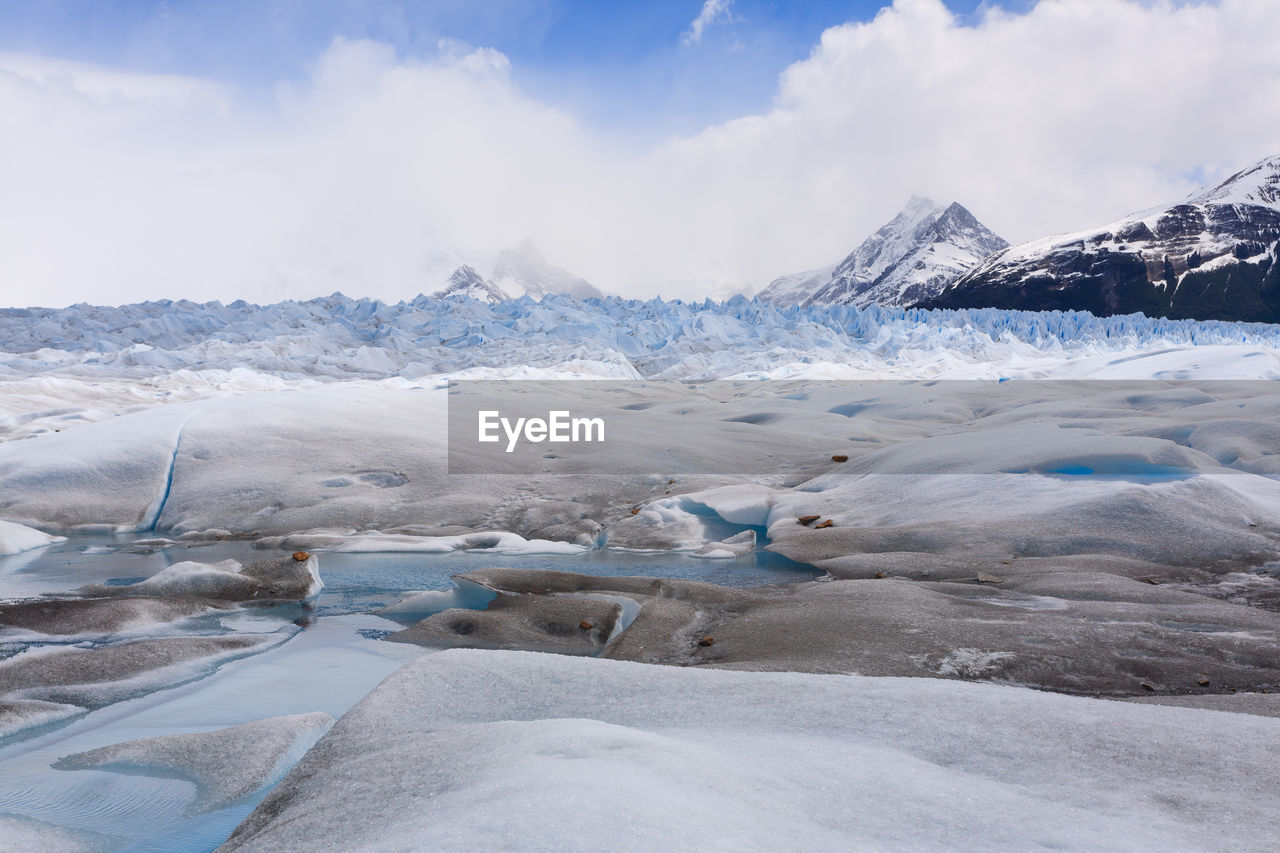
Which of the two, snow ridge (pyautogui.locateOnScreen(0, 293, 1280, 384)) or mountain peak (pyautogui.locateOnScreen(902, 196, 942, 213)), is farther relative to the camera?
mountain peak (pyautogui.locateOnScreen(902, 196, 942, 213))

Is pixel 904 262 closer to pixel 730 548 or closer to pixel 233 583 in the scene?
pixel 730 548

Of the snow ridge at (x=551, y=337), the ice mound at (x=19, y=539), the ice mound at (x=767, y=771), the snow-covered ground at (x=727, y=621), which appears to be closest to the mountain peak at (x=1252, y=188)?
the snow ridge at (x=551, y=337)

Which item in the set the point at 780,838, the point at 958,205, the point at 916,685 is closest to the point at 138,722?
the point at 780,838

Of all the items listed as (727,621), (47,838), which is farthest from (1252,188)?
(47,838)

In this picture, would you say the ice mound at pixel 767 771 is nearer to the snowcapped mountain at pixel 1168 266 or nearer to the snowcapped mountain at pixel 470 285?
the snowcapped mountain at pixel 1168 266

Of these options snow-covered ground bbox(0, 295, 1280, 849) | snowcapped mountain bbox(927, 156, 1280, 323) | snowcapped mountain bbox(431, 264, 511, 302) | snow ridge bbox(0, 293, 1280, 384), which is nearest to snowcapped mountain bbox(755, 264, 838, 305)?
snowcapped mountain bbox(431, 264, 511, 302)

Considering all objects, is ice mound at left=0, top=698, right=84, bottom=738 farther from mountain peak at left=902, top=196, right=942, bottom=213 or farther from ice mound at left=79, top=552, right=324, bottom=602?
mountain peak at left=902, top=196, right=942, bottom=213
